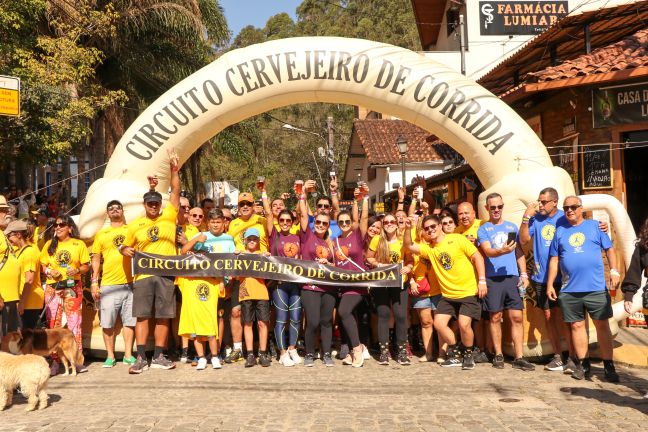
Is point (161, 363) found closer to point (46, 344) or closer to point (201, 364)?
point (201, 364)

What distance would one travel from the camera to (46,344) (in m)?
7.02

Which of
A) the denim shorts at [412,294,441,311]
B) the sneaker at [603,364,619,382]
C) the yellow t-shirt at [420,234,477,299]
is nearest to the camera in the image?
the sneaker at [603,364,619,382]

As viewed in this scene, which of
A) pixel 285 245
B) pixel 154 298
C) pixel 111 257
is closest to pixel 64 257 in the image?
pixel 111 257

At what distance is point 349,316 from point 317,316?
38cm

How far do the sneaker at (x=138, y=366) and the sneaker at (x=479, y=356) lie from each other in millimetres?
3746

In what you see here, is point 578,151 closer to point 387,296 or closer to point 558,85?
point 558,85

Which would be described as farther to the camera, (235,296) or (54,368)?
(235,296)

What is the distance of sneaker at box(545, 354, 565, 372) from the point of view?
715 cm

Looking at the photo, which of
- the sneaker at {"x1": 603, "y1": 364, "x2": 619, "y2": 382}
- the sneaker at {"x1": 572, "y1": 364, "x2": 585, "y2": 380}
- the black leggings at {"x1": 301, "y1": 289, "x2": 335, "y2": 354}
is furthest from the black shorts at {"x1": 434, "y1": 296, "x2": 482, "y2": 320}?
the sneaker at {"x1": 603, "y1": 364, "x2": 619, "y2": 382}

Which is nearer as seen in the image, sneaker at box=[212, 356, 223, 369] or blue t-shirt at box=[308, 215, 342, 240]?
sneaker at box=[212, 356, 223, 369]

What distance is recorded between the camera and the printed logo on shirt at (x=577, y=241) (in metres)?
6.62

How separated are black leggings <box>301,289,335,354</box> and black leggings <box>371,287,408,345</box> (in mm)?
568

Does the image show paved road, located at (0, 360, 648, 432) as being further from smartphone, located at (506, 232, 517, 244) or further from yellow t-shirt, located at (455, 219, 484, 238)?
yellow t-shirt, located at (455, 219, 484, 238)

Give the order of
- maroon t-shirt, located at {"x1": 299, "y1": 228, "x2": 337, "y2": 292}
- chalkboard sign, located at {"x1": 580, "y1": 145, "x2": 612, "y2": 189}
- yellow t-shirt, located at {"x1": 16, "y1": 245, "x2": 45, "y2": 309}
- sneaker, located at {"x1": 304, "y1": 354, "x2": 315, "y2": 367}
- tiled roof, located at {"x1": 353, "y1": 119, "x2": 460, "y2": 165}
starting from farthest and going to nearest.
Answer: tiled roof, located at {"x1": 353, "y1": 119, "x2": 460, "y2": 165}, chalkboard sign, located at {"x1": 580, "y1": 145, "x2": 612, "y2": 189}, maroon t-shirt, located at {"x1": 299, "y1": 228, "x2": 337, "y2": 292}, sneaker, located at {"x1": 304, "y1": 354, "x2": 315, "y2": 367}, yellow t-shirt, located at {"x1": 16, "y1": 245, "x2": 45, "y2": 309}
